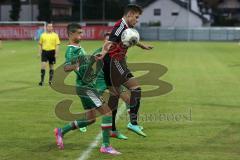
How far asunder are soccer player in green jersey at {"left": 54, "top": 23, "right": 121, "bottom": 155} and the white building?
85297 mm

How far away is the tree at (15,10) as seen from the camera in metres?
85.4

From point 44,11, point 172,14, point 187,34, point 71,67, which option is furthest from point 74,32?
point 172,14

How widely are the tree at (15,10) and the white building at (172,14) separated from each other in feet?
71.0

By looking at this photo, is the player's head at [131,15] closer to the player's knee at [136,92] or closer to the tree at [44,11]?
the player's knee at [136,92]

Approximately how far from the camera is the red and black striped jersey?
8.27m

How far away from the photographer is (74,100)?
45.8ft

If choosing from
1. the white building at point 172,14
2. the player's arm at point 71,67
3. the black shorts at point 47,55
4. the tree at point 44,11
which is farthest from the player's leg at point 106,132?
the white building at point 172,14

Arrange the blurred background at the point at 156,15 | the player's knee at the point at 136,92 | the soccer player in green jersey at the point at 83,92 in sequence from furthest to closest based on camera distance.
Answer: the blurred background at the point at 156,15 < the player's knee at the point at 136,92 < the soccer player in green jersey at the point at 83,92

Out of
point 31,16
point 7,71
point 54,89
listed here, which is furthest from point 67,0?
point 54,89

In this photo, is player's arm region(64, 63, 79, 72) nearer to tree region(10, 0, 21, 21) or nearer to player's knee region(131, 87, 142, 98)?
player's knee region(131, 87, 142, 98)

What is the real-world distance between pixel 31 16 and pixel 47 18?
7.28 meters

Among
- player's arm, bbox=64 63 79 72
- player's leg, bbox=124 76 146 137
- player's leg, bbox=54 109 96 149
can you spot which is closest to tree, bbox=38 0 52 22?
player's leg, bbox=124 76 146 137

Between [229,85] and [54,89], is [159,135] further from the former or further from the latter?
[229,85]

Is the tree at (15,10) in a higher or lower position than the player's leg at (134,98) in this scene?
higher
